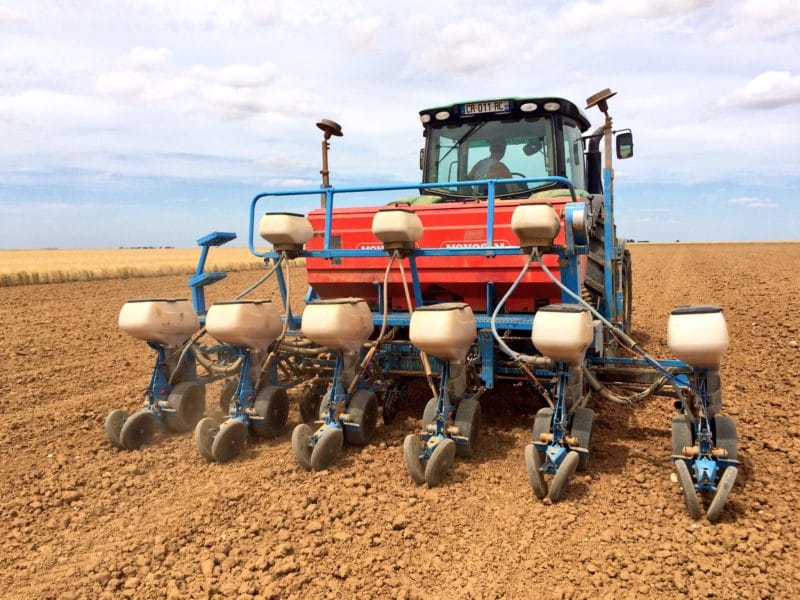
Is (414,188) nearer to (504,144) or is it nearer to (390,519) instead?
(504,144)

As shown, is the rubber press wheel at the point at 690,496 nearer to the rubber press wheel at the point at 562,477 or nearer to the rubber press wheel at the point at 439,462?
the rubber press wheel at the point at 562,477

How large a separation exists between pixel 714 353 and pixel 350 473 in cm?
216

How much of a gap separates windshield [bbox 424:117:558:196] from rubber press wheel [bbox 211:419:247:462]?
9.94 ft

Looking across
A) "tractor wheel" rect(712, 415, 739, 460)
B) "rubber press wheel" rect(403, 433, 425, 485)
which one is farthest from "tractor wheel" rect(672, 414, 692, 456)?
"rubber press wheel" rect(403, 433, 425, 485)

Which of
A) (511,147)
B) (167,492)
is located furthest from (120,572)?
(511,147)

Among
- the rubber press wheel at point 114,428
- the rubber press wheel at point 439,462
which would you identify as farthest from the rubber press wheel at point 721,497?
the rubber press wheel at point 114,428

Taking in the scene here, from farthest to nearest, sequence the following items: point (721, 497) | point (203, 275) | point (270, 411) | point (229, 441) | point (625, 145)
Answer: point (625, 145) → point (203, 275) → point (270, 411) → point (229, 441) → point (721, 497)

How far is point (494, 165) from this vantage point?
5875 mm

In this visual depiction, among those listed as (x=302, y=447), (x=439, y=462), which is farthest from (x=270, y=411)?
(x=439, y=462)

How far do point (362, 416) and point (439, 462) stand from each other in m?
0.73

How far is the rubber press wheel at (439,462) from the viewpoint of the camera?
11.9ft

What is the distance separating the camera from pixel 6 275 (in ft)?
59.8

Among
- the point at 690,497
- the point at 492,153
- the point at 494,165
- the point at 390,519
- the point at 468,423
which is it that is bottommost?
the point at 390,519

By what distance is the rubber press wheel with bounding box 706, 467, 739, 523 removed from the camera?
309 centimetres
